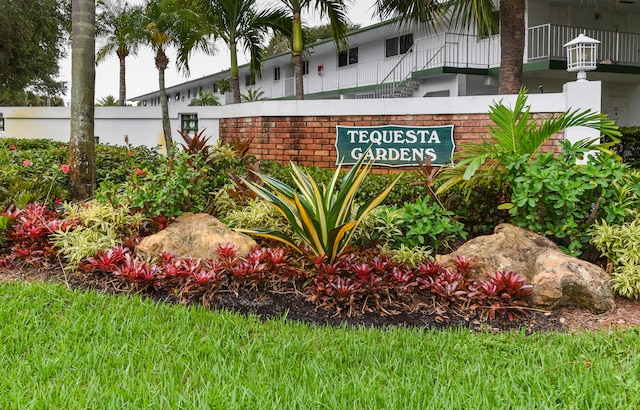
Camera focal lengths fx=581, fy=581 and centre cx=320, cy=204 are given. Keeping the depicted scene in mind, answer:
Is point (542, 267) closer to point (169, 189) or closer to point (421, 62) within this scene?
point (169, 189)

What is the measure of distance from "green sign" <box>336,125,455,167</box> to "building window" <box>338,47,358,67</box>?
54.6 feet

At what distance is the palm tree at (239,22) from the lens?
54.5 feet

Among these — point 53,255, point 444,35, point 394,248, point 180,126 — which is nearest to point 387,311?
point 394,248

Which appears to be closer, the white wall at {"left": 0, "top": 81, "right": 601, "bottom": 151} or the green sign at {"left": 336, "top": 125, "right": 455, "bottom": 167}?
the white wall at {"left": 0, "top": 81, "right": 601, "bottom": 151}

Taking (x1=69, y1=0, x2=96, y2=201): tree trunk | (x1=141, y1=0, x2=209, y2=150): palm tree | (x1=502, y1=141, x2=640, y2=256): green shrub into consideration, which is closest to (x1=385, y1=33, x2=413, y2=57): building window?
(x1=141, y1=0, x2=209, y2=150): palm tree

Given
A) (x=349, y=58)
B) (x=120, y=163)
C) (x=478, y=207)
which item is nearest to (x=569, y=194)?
(x=478, y=207)

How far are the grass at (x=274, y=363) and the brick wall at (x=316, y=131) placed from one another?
510 centimetres

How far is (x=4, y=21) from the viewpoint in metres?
19.5

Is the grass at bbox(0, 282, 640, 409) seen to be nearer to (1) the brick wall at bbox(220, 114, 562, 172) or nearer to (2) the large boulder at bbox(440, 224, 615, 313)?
(2) the large boulder at bbox(440, 224, 615, 313)

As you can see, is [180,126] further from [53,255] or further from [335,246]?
[335,246]

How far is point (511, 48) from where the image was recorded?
11.7 metres

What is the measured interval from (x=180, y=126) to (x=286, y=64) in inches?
705

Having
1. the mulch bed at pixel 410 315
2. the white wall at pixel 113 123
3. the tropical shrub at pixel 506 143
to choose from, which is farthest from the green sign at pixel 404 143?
the mulch bed at pixel 410 315

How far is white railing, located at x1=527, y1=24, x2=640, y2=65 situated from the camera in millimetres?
17609
